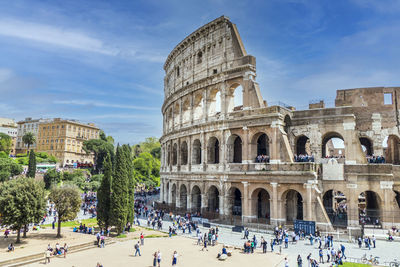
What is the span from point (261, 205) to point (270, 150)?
693 centimetres

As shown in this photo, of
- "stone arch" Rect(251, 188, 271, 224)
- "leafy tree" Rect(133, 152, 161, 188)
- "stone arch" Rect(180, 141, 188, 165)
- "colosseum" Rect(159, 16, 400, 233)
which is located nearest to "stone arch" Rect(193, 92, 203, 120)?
"colosseum" Rect(159, 16, 400, 233)

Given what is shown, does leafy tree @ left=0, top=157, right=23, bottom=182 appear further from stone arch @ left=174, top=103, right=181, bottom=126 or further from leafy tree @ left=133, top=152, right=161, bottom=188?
stone arch @ left=174, top=103, right=181, bottom=126

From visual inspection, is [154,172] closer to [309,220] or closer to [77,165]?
[77,165]

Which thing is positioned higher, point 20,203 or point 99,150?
point 99,150

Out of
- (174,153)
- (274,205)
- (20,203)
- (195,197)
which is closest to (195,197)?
(195,197)

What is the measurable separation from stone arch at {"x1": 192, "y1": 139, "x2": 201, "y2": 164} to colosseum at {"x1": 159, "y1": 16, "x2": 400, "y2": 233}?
0.12m

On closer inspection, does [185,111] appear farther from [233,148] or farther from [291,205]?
[291,205]

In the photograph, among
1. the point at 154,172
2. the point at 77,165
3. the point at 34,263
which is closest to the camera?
the point at 34,263

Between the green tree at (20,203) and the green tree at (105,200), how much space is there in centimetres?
449

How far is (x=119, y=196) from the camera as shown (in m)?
25.3

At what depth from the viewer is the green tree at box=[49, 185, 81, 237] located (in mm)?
24328

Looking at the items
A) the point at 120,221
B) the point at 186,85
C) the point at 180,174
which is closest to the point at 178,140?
the point at 180,174

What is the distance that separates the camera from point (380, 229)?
79.4ft

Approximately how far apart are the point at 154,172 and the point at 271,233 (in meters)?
51.5
